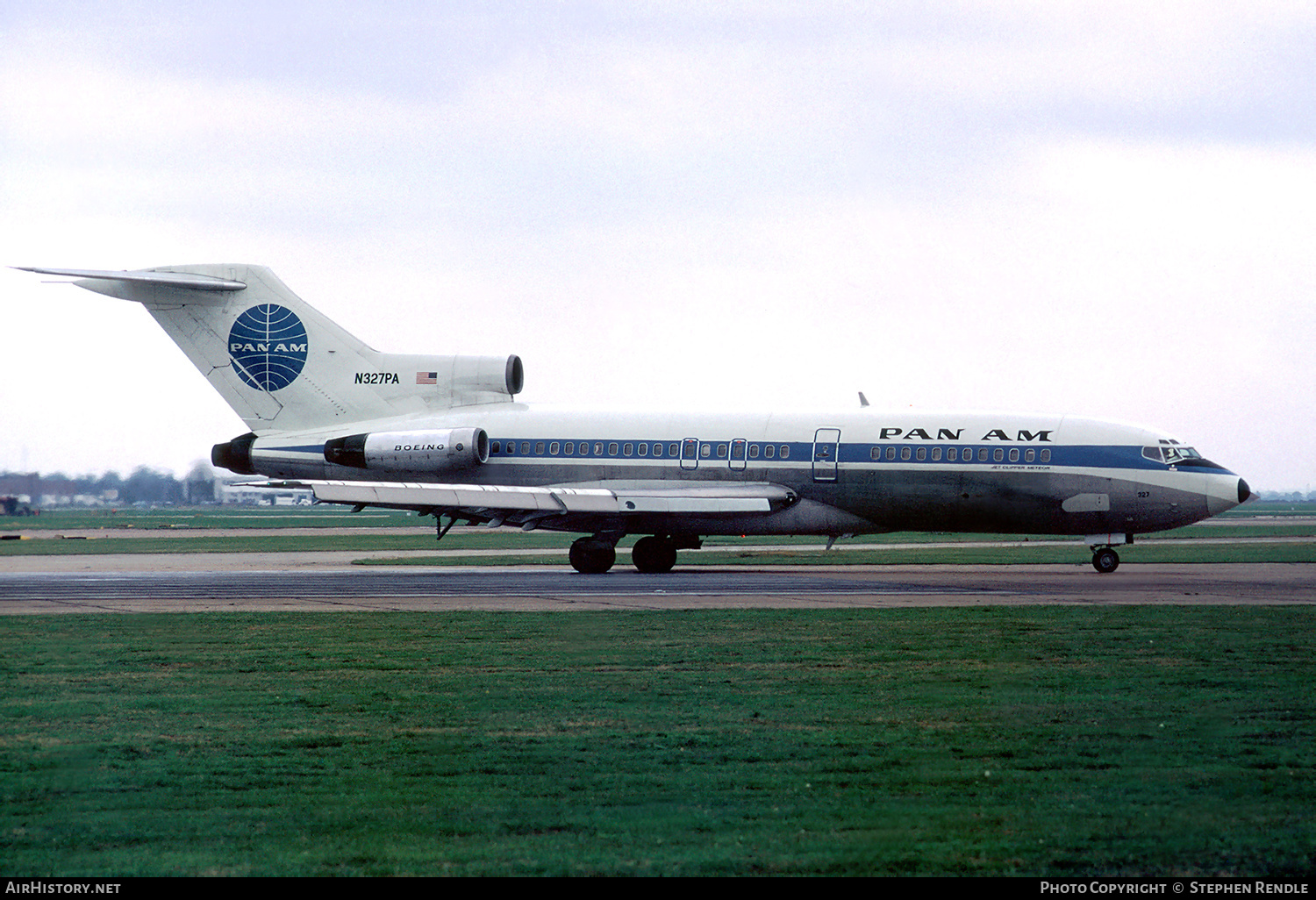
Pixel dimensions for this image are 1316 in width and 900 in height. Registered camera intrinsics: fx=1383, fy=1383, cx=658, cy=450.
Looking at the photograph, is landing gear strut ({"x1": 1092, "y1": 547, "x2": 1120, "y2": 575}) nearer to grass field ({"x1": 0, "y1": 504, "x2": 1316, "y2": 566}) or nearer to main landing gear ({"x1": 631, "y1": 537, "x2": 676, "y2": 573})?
grass field ({"x1": 0, "y1": 504, "x2": 1316, "y2": 566})

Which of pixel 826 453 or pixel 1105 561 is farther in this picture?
pixel 826 453

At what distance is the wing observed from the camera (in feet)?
114

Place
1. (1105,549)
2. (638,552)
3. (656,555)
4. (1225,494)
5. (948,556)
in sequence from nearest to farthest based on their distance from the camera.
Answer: (1225,494) → (1105,549) → (656,555) → (638,552) → (948,556)

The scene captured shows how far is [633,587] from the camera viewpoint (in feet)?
97.2

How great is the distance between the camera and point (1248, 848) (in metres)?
7.53

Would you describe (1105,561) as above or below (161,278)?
below

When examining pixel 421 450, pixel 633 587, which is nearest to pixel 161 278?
pixel 421 450

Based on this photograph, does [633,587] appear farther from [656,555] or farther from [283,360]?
Result: [283,360]

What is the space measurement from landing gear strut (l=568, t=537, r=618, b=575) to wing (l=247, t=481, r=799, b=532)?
24.6 inches

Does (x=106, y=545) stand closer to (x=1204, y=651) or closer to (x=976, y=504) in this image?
(x=976, y=504)

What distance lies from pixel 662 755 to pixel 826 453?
1018 inches

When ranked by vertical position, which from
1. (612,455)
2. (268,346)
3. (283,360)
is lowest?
(612,455)

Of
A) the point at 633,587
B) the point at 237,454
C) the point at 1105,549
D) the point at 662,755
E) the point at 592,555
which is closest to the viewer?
the point at 662,755

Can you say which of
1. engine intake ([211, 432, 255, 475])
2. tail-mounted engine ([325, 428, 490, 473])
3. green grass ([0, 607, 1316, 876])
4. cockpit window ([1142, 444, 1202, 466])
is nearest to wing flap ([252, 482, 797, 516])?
tail-mounted engine ([325, 428, 490, 473])
